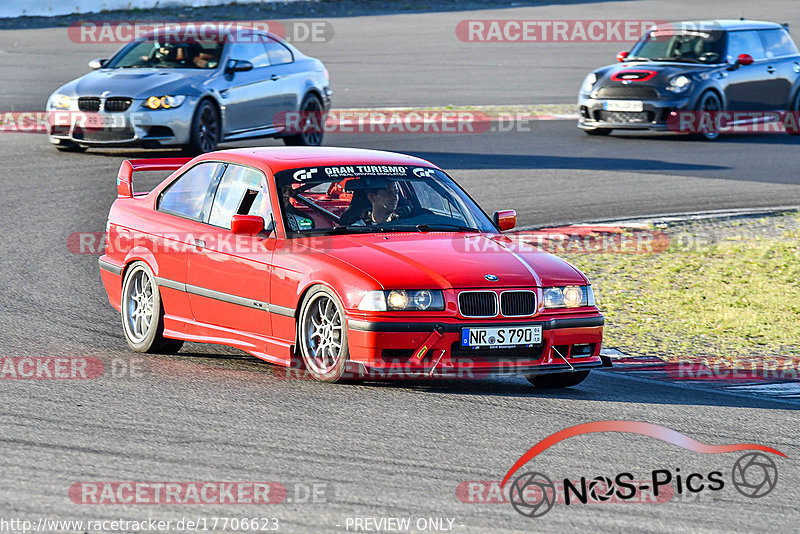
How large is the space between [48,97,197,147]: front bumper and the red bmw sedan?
701 cm

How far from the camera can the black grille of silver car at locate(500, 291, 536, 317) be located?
24.9 feet

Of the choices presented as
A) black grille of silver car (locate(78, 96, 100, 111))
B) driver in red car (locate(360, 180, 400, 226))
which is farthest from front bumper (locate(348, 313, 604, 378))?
black grille of silver car (locate(78, 96, 100, 111))

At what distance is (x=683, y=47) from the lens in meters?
21.5

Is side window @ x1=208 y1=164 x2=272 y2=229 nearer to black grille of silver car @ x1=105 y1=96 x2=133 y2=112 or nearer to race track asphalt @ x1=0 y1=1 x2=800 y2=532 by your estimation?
race track asphalt @ x1=0 y1=1 x2=800 y2=532

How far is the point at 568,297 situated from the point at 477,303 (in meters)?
0.61

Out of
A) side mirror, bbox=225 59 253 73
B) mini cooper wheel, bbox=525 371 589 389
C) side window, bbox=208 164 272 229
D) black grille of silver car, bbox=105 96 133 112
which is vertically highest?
side mirror, bbox=225 59 253 73

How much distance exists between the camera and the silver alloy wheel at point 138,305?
8.76 metres

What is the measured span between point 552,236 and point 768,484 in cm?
722

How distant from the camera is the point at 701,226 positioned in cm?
1403

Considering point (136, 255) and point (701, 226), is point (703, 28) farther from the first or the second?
point (136, 255)

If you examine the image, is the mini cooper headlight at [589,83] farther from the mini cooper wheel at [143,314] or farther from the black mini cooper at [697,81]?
the mini cooper wheel at [143,314]

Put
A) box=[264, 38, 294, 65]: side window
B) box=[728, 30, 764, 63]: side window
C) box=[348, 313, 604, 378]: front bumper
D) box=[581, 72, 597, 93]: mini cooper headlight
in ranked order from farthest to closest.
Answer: box=[728, 30, 764, 63]: side window, box=[581, 72, 597, 93]: mini cooper headlight, box=[264, 38, 294, 65]: side window, box=[348, 313, 604, 378]: front bumper

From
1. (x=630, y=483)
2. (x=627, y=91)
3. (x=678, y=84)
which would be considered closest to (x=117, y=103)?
(x=627, y=91)

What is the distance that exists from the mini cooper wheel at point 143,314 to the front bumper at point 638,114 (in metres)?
12.8
